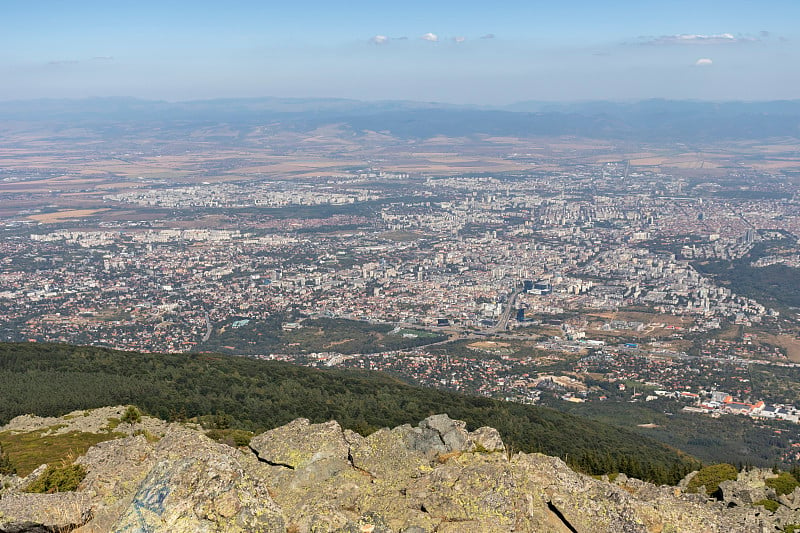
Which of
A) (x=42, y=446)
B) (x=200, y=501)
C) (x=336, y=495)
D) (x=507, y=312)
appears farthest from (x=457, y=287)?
(x=200, y=501)

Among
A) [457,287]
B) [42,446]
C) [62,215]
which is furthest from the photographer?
[62,215]

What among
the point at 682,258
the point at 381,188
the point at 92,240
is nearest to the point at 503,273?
the point at 682,258

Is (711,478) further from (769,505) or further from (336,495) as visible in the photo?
(336,495)

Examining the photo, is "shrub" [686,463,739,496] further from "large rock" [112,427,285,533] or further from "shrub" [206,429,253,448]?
"large rock" [112,427,285,533]

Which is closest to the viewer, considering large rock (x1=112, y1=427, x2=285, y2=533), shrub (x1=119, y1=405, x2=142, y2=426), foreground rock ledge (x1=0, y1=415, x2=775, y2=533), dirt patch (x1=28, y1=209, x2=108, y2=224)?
large rock (x1=112, y1=427, x2=285, y2=533)

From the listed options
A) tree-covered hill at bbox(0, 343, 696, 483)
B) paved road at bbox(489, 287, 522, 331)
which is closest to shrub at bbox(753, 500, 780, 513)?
tree-covered hill at bbox(0, 343, 696, 483)

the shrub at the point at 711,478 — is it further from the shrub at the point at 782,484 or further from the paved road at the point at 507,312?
the paved road at the point at 507,312
